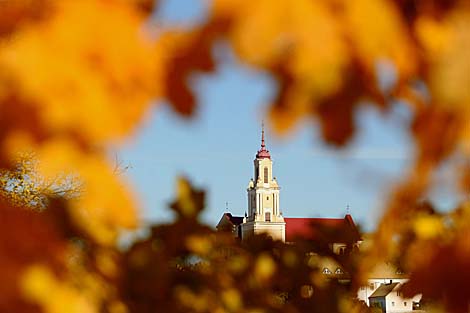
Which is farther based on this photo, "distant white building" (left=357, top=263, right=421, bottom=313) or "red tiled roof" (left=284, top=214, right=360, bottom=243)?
"red tiled roof" (left=284, top=214, right=360, bottom=243)

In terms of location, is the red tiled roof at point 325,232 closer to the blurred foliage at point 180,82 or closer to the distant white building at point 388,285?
the distant white building at point 388,285

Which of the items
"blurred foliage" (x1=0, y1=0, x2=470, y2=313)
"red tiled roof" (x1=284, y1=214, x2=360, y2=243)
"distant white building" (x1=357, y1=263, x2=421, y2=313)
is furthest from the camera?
"red tiled roof" (x1=284, y1=214, x2=360, y2=243)

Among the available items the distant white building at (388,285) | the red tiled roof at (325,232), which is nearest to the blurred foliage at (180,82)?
the distant white building at (388,285)

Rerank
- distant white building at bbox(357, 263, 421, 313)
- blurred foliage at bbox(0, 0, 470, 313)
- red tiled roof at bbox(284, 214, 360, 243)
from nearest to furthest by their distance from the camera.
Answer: blurred foliage at bbox(0, 0, 470, 313) → distant white building at bbox(357, 263, 421, 313) → red tiled roof at bbox(284, 214, 360, 243)

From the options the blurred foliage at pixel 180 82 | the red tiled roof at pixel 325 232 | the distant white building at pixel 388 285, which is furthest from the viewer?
the red tiled roof at pixel 325 232

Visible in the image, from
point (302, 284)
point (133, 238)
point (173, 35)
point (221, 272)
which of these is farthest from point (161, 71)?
point (302, 284)

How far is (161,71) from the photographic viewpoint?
0.58 m

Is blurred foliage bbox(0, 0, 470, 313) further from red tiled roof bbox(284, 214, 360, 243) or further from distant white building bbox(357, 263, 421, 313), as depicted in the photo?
red tiled roof bbox(284, 214, 360, 243)

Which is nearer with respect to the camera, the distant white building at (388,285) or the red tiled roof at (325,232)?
the distant white building at (388,285)

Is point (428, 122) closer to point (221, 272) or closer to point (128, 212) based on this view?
point (128, 212)

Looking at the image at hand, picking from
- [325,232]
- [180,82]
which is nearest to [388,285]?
[325,232]

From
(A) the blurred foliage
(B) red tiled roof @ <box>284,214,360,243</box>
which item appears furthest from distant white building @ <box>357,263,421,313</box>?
(A) the blurred foliage

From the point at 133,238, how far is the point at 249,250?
25cm

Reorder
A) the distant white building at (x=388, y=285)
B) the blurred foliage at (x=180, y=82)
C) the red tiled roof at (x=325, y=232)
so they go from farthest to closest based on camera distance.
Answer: the red tiled roof at (x=325, y=232) < the distant white building at (x=388, y=285) < the blurred foliage at (x=180, y=82)
